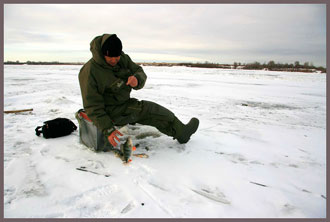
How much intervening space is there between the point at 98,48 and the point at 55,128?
1639mm

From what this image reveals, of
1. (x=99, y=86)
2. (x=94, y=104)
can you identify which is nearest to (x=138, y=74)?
(x=99, y=86)

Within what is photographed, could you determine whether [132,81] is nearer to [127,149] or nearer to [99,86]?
[99,86]

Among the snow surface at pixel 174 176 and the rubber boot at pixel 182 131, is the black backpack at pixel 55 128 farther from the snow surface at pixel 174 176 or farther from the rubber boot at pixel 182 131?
the rubber boot at pixel 182 131

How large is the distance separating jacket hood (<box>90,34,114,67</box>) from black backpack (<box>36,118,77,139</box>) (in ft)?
4.72

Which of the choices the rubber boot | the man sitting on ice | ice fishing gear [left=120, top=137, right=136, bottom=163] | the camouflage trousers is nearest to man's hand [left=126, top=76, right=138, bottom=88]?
the man sitting on ice

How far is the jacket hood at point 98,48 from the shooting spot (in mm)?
2391

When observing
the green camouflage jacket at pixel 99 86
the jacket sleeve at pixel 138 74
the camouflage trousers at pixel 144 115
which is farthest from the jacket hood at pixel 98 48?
the camouflage trousers at pixel 144 115

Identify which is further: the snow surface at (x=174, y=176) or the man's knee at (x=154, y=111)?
the man's knee at (x=154, y=111)

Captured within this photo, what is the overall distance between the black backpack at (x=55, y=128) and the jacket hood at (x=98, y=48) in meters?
1.44

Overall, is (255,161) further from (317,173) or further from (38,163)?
(38,163)

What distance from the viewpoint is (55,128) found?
10.6 ft

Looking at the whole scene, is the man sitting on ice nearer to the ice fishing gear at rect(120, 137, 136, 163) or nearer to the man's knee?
the man's knee

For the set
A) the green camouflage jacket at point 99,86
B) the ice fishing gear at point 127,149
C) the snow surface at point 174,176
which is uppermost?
the green camouflage jacket at point 99,86

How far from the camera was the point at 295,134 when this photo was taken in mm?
3707
